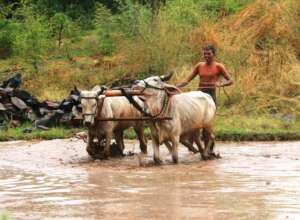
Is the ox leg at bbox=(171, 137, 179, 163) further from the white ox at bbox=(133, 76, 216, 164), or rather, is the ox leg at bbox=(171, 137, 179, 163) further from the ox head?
the ox head

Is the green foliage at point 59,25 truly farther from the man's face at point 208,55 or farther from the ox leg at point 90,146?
the man's face at point 208,55

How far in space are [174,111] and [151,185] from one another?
93.0 inches

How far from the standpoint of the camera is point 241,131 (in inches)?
620

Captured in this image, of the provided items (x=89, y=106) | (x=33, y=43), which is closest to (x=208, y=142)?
(x=89, y=106)

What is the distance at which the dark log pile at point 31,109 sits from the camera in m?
17.1

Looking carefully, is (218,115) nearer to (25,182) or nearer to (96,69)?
(96,69)

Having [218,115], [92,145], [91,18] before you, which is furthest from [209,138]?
[91,18]

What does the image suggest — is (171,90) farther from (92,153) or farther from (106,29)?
(106,29)

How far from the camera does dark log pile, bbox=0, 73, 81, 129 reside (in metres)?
17.1

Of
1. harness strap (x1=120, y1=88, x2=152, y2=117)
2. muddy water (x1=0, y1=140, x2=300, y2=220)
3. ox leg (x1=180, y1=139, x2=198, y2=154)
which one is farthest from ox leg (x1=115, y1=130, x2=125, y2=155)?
harness strap (x1=120, y1=88, x2=152, y2=117)

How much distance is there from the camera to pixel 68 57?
24.8m

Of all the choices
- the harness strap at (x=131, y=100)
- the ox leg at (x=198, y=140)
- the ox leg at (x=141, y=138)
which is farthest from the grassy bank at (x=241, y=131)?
the harness strap at (x=131, y=100)

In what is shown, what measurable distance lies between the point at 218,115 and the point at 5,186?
28.2 feet

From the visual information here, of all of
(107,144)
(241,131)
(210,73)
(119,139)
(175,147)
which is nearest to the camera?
(175,147)
